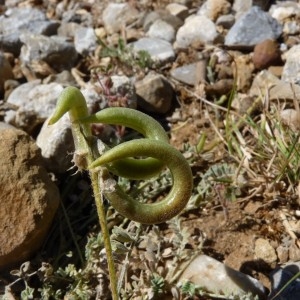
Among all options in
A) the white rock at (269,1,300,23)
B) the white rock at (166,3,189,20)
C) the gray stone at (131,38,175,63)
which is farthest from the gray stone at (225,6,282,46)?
the white rock at (166,3,189,20)

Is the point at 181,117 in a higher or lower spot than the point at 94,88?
lower

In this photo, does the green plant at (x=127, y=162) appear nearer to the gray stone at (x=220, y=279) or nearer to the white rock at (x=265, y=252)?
the gray stone at (x=220, y=279)

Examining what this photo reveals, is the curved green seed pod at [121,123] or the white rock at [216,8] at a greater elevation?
the curved green seed pod at [121,123]

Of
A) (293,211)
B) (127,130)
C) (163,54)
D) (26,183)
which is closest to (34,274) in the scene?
(26,183)

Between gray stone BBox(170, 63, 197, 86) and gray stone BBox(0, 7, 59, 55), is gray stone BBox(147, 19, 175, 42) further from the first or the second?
gray stone BBox(0, 7, 59, 55)

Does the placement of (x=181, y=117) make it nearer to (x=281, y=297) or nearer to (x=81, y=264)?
(x=81, y=264)

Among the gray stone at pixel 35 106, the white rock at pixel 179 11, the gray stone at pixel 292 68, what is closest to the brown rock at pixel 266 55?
the gray stone at pixel 292 68
